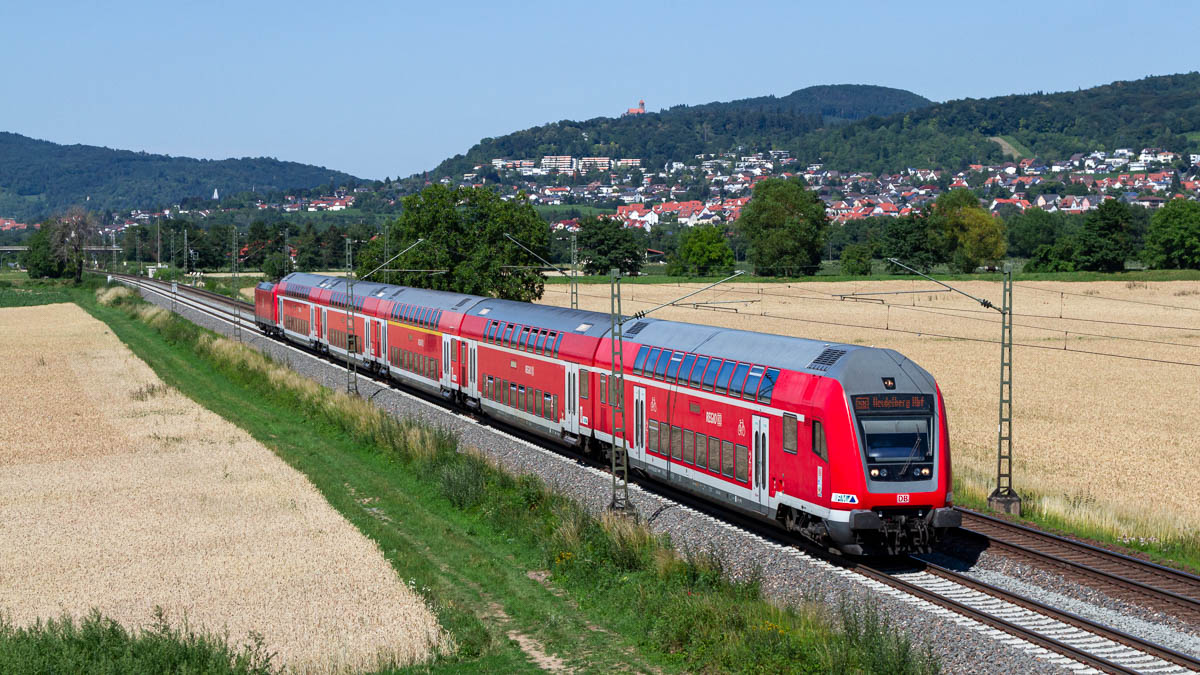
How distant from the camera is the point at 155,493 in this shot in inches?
Result: 1314

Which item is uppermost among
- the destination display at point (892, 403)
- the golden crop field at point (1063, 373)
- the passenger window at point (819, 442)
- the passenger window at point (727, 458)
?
the destination display at point (892, 403)

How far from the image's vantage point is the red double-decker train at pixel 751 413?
23.4m

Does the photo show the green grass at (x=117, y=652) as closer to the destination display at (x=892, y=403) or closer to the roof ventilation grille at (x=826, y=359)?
the destination display at (x=892, y=403)

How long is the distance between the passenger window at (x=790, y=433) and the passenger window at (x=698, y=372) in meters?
4.16

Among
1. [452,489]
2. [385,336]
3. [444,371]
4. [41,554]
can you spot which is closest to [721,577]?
[452,489]

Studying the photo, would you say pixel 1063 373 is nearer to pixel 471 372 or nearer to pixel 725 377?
pixel 471 372

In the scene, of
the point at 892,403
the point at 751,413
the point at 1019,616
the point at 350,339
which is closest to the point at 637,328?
the point at 751,413

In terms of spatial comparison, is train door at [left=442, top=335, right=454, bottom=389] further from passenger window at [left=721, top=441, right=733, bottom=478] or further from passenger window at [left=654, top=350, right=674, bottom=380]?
passenger window at [left=721, top=441, right=733, bottom=478]

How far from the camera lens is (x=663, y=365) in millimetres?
31031

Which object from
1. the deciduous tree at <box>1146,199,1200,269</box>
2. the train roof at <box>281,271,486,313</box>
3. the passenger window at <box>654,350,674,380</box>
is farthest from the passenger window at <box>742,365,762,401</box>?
the deciduous tree at <box>1146,199,1200,269</box>

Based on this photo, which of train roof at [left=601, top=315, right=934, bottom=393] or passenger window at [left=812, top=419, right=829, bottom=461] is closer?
passenger window at [left=812, top=419, right=829, bottom=461]

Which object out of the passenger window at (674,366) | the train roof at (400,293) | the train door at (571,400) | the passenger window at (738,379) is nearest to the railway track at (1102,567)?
the passenger window at (738,379)

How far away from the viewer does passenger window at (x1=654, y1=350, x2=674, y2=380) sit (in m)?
30.9

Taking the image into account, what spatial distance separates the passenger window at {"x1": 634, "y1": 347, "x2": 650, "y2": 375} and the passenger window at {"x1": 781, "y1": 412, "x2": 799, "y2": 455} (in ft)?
25.5
